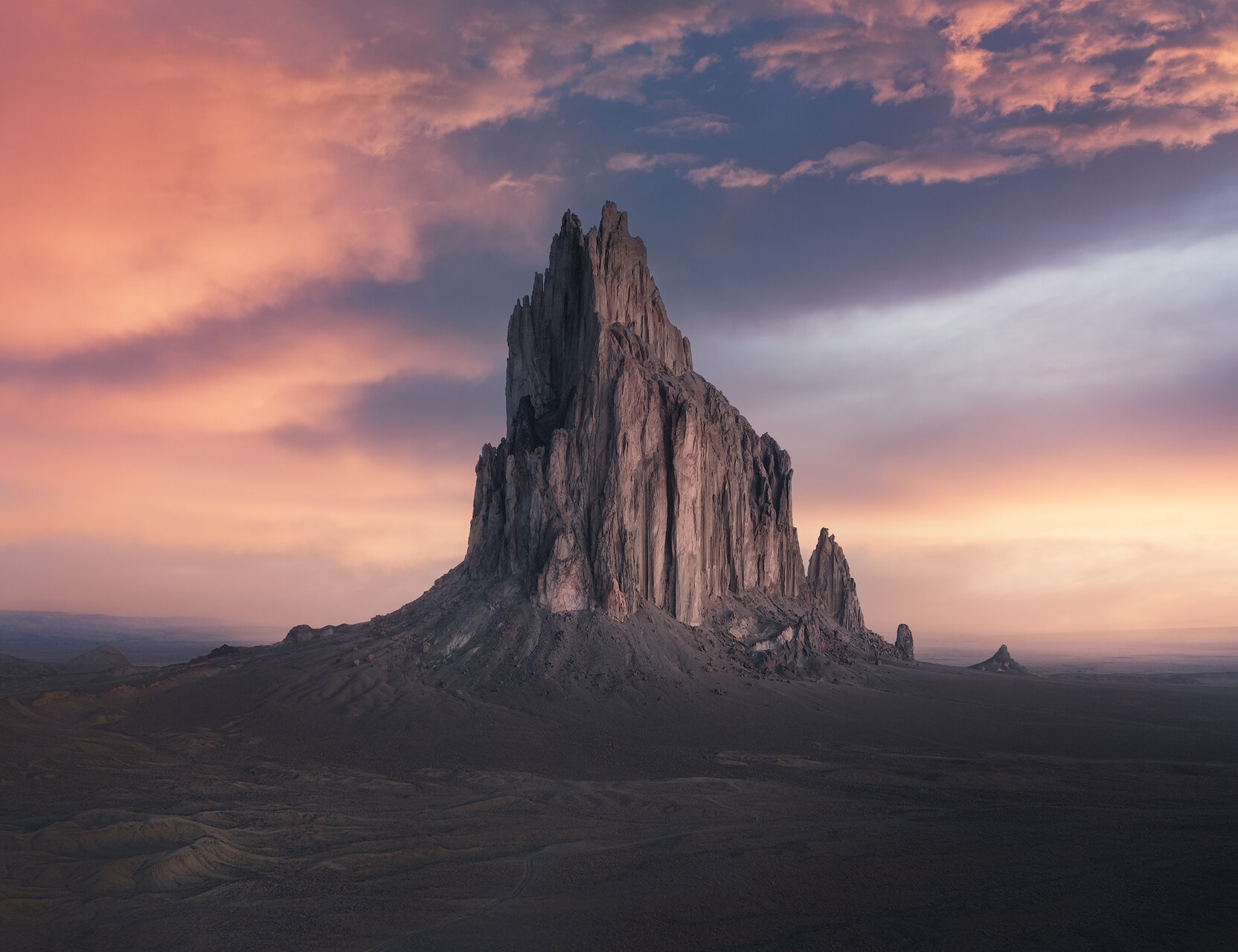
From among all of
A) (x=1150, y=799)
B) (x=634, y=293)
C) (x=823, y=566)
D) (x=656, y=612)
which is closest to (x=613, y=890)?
(x=1150, y=799)

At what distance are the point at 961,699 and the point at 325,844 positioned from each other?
257ft

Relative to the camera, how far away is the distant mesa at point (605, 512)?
84.2 m

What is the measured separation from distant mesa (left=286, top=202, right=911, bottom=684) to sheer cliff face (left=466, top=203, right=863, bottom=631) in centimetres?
20

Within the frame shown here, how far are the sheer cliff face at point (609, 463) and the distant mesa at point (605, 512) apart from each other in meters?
0.20

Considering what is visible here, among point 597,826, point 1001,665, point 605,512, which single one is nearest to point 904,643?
point 1001,665

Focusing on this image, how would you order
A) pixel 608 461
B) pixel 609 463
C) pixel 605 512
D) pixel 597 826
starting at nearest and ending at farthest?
pixel 597 826, pixel 605 512, pixel 609 463, pixel 608 461

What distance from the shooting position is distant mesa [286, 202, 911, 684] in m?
84.2

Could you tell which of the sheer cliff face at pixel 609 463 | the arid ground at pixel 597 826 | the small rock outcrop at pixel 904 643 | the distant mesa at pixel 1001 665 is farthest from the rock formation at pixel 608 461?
the distant mesa at pixel 1001 665

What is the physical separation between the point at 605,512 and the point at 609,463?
19.6 feet

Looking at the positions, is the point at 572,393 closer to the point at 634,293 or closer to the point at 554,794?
the point at 634,293

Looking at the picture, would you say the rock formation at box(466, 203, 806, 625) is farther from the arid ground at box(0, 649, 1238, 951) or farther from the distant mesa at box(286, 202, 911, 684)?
the arid ground at box(0, 649, 1238, 951)

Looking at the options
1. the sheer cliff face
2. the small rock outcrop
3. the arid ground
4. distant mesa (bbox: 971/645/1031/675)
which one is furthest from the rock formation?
distant mesa (bbox: 971/645/1031/675)

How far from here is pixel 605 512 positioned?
8662cm

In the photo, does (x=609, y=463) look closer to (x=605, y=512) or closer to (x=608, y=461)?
(x=608, y=461)
